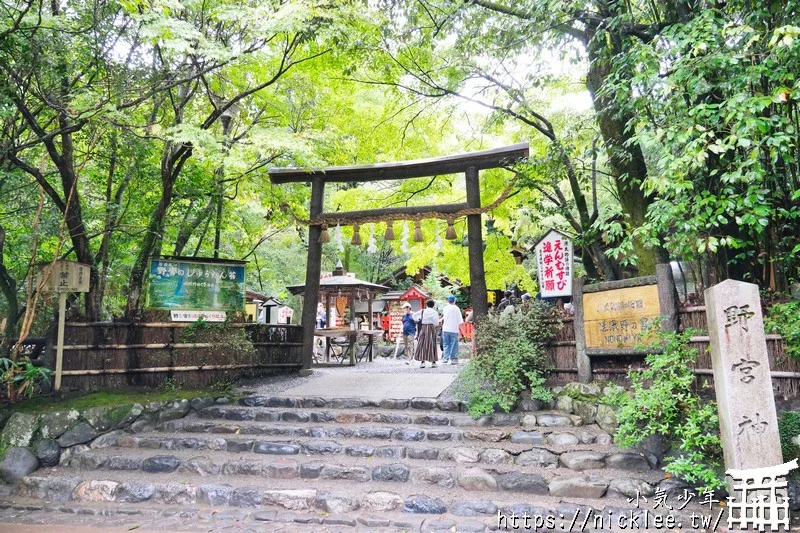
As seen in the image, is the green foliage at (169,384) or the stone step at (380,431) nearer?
the stone step at (380,431)

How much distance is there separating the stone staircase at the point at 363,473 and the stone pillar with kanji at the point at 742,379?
879 millimetres

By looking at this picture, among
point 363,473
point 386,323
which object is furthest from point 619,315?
point 386,323

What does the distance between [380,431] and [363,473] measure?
108cm

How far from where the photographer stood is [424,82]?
9.88 m

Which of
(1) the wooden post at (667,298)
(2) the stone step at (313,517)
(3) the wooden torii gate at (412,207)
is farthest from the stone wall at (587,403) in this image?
(3) the wooden torii gate at (412,207)

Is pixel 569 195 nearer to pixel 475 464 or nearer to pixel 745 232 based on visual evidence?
pixel 745 232

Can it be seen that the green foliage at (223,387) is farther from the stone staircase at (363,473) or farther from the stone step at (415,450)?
the stone step at (415,450)

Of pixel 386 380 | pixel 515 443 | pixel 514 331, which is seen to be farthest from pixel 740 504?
pixel 386 380

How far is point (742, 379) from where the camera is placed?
16.5 feet

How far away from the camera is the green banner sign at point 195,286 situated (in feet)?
32.3

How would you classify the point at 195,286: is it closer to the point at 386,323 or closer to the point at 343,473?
the point at 343,473

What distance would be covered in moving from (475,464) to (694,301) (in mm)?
3610

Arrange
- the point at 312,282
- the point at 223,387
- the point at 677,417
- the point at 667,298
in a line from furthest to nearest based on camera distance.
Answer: the point at 312,282 → the point at 223,387 → the point at 667,298 → the point at 677,417

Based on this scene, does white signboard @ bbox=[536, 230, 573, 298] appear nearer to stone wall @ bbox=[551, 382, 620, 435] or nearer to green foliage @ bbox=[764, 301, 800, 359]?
stone wall @ bbox=[551, 382, 620, 435]
